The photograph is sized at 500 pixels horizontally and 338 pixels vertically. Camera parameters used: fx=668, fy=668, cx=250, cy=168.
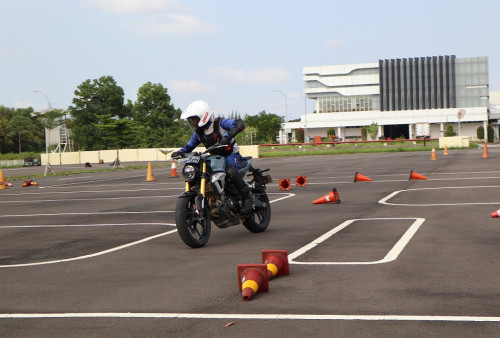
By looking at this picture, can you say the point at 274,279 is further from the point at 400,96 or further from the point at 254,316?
the point at 400,96

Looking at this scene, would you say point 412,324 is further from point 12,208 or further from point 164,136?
point 164,136

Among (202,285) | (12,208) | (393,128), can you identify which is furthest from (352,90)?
(202,285)

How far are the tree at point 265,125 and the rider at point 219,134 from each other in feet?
356

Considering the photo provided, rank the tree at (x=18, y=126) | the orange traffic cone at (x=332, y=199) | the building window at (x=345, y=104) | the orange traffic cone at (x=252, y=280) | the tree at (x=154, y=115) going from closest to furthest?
the orange traffic cone at (x=252, y=280) < the orange traffic cone at (x=332, y=199) < the tree at (x=154, y=115) < the tree at (x=18, y=126) < the building window at (x=345, y=104)

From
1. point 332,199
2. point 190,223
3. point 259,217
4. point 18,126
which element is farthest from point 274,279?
point 18,126

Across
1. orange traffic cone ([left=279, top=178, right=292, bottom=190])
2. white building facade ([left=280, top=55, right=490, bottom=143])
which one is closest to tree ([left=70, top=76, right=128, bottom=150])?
white building facade ([left=280, top=55, right=490, bottom=143])

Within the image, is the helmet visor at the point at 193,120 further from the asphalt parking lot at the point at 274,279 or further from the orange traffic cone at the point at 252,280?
the orange traffic cone at the point at 252,280

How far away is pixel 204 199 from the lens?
29.5 ft

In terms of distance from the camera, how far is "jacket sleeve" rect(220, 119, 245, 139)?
30.5ft

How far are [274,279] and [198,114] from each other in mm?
3449

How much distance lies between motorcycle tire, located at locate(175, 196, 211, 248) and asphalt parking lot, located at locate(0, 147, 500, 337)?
171 mm

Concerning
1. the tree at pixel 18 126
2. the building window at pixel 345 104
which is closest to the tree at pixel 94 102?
the tree at pixel 18 126

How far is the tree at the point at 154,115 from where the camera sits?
9212 centimetres

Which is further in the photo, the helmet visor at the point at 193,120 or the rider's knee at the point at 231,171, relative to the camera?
the rider's knee at the point at 231,171
